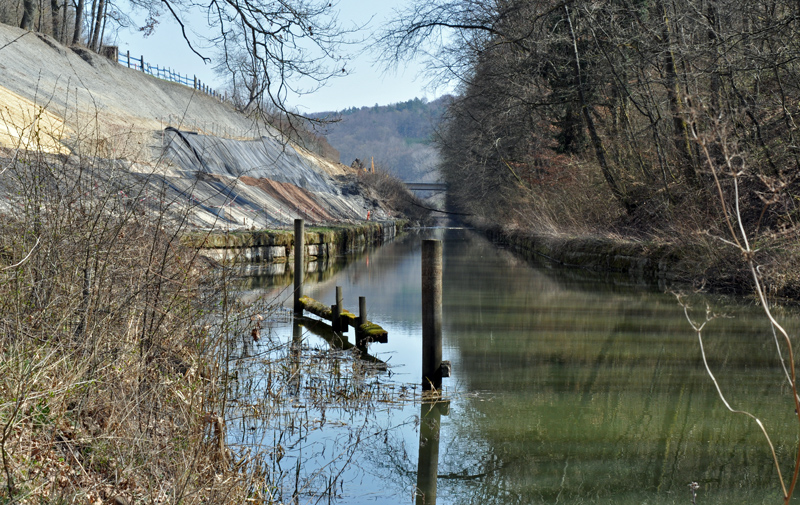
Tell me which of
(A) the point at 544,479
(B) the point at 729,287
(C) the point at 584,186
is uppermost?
(C) the point at 584,186

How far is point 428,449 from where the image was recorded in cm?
566

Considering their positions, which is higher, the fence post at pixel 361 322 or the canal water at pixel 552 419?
the fence post at pixel 361 322

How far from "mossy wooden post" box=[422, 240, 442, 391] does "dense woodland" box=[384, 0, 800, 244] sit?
412 centimetres

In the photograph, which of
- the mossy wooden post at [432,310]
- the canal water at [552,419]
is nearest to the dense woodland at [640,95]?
the canal water at [552,419]

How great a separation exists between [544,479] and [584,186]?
19.5 m

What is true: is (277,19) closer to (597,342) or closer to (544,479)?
(544,479)

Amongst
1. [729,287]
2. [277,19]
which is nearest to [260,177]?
[729,287]

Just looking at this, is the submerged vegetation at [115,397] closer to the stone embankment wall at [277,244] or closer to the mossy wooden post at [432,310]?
the mossy wooden post at [432,310]

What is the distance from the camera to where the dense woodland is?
477 inches

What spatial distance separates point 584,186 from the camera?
23.5 metres

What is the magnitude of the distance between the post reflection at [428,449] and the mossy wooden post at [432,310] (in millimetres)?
299

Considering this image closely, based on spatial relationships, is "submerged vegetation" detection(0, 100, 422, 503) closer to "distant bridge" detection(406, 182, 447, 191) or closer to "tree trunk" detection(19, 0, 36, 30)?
"tree trunk" detection(19, 0, 36, 30)

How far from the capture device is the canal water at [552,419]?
4914mm

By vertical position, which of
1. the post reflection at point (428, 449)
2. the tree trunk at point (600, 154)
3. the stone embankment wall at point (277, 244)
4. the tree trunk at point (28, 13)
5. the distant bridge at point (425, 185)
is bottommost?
the post reflection at point (428, 449)
